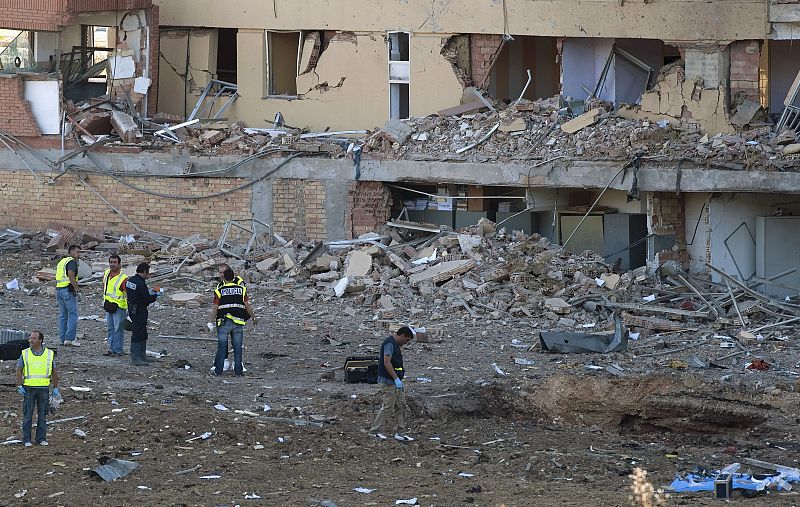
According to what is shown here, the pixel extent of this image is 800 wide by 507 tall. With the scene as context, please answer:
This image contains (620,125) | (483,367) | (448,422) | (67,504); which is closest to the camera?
(67,504)

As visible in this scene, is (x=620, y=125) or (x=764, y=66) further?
(x=764, y=66)

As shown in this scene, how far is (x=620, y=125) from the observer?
914 inches

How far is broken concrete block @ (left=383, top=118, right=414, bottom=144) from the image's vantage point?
24.2m

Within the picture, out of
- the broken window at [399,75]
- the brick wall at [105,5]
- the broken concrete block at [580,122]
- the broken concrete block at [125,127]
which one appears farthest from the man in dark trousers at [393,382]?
the brick wall at [105,5]

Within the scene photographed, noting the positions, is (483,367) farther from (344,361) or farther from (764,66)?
(764,66)

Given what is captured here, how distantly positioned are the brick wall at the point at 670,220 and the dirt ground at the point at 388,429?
3937 millimetres

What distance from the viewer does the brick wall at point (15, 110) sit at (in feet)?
84.9

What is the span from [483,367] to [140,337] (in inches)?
175

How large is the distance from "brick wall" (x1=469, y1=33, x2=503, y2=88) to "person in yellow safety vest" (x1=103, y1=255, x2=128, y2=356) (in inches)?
427

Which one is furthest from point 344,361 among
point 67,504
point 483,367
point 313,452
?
point 67,504

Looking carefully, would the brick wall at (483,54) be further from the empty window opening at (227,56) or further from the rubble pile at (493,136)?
the empty window opening at (227,56)

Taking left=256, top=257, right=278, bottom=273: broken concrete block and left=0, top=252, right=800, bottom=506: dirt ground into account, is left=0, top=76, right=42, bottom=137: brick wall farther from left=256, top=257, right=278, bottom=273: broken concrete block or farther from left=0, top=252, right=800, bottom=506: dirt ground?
left=0, top=252, right=800, bottom=506: dirt ground

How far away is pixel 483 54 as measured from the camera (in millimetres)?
26172

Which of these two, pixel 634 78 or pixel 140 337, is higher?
pixel 634 78
